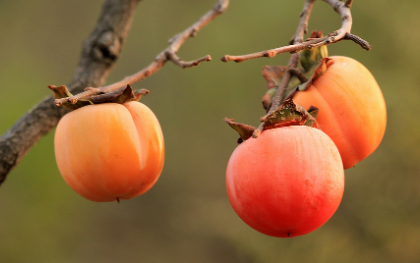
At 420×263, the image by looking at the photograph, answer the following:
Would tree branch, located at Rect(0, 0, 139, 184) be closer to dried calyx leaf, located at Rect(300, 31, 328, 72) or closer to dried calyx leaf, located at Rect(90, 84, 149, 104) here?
dried calyx leaf, located at Rect(90, 84, 149, 104)

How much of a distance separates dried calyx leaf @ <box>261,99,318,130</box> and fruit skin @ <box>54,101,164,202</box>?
194 millimetres

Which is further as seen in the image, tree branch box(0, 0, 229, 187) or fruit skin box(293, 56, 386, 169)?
tree branch box(0, 0, 229, 187)

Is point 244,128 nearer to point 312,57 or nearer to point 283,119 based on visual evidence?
point 283,119

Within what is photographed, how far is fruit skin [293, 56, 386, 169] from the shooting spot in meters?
0.61

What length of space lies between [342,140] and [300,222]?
0.16 m

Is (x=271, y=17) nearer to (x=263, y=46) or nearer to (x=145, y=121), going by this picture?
(x=263, y=46)

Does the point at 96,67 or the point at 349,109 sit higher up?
the point at 96,67

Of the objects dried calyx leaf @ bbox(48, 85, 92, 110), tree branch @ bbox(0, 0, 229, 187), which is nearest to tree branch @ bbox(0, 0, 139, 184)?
tree branch @ bbox(0, 0, 229, 187)

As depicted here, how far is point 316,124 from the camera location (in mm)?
608

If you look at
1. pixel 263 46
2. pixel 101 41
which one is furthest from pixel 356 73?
pixel 263 46

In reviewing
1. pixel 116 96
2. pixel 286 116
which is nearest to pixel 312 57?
pixel 286 116

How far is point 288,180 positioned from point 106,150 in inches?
10.6

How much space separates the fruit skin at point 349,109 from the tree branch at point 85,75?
19.1 inches

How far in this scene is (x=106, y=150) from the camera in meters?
0.60
